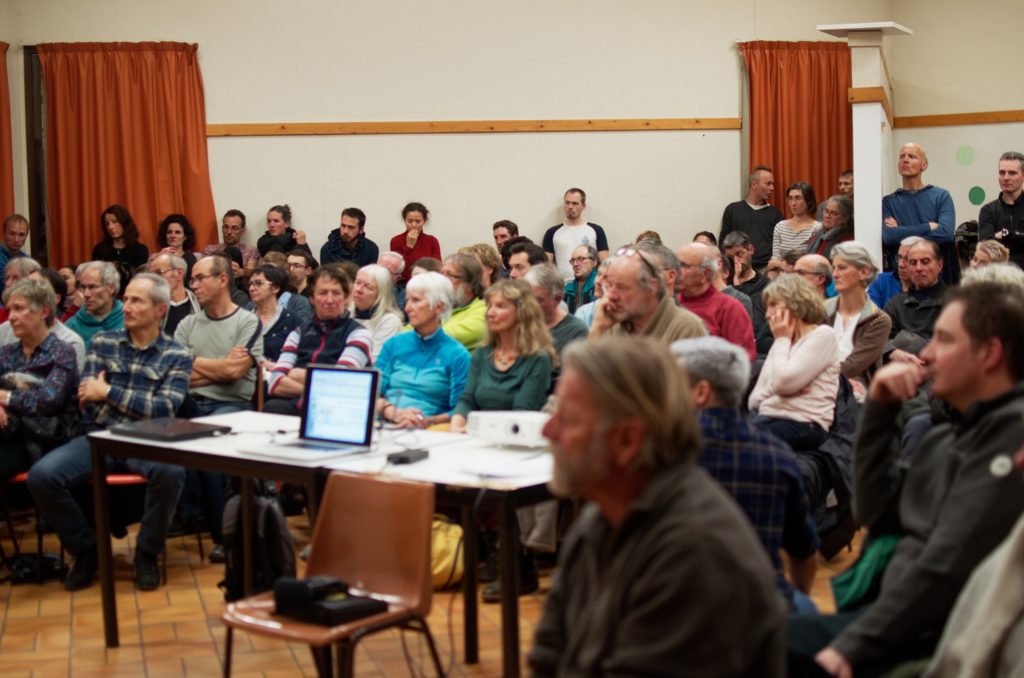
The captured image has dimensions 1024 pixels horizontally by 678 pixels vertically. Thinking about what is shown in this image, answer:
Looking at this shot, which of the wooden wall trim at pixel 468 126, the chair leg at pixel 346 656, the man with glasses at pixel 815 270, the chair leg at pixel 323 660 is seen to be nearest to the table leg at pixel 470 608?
the chair leg at pixel 323 660

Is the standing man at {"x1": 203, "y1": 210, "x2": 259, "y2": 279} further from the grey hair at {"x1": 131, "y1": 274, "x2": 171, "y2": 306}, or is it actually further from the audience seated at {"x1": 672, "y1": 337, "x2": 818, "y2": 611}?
the audience seated at {"x1": 672, "y1": 337, "x2": 818, "y2": 611}

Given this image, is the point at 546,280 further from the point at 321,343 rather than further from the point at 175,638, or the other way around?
the point at 175,638

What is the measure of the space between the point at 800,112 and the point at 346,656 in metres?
7.87

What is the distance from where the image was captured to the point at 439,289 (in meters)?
4.85

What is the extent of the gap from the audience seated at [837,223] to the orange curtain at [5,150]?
19.4 ft

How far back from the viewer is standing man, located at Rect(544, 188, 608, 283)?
30.4 feet

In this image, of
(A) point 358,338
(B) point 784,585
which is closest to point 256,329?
(A) point 358,338

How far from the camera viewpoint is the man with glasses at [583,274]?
7371 mm

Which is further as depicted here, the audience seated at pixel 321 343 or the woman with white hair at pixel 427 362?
the audience seated at pixel 321 343

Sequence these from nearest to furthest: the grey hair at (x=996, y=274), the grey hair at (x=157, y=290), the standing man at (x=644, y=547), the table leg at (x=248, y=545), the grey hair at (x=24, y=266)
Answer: the standing man at (x=644, y=547) → the table leg at (x=248, y=545) → the grey hair at (x=996, y=274) → the grey hair at (x=157, y=290) → the grey hair at (x=24, y=266)

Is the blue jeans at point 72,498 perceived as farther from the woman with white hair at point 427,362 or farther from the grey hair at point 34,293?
the woman with white hair at point 427,362

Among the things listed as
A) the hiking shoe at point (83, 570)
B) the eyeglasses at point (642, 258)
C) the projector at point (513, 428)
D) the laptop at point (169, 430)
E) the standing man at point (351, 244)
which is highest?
the standing man at point (351, 244)

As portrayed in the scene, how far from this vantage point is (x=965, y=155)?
9.80 meters

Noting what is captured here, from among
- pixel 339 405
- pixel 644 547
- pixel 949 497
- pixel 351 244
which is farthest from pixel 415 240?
pixel 644 547
